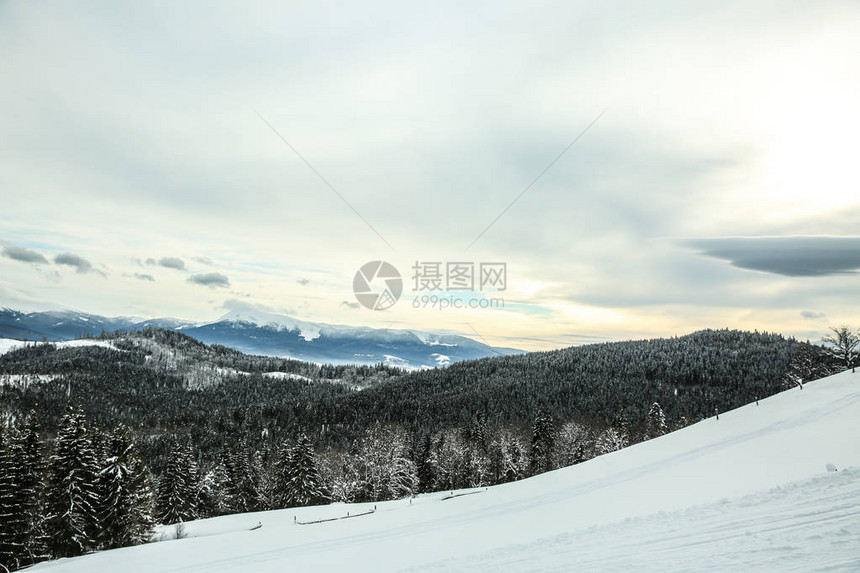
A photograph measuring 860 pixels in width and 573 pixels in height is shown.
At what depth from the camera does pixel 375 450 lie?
2579 inches

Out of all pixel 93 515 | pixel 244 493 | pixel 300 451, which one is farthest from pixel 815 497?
pixel 244 493

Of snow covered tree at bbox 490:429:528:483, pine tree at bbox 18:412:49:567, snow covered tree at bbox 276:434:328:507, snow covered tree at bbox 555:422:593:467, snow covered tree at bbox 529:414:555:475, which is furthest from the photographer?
snow covered tree at bbox 490:429:528:483

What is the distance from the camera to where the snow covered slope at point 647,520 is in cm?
1049

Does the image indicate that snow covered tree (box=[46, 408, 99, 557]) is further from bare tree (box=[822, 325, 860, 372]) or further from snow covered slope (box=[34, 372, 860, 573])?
bare tree (box=[822, 325, 860, 372])

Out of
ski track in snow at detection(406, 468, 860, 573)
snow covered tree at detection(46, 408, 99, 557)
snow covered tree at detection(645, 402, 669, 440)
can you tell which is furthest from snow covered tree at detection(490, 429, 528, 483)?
ski track in snow at detection(406, 468, 860, 573)

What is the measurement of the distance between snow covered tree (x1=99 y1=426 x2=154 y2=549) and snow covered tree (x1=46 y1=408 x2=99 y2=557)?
0.72m

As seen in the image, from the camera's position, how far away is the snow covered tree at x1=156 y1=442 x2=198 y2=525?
44.5m

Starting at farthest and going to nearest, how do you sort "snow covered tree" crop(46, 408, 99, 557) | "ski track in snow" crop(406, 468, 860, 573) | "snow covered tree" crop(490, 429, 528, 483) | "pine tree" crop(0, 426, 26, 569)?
1. "snow covered tree" crop(490, 429, 528, 483)
2. "snow covered tree" crop(46, 408, 99, 557)
3. "pine tree" crop(0, 426, 26, 569)
4. "ski track in snow" crop(406, 468, 860, 573)

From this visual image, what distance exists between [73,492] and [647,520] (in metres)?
35.3

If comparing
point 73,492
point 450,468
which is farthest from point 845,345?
point 73,492

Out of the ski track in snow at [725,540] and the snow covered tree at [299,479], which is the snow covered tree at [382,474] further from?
the ski track in snow at [725,540]

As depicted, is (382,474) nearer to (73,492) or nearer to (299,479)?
(299,479)

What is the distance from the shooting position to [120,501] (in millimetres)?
31000

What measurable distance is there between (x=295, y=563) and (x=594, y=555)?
41.8 ft
